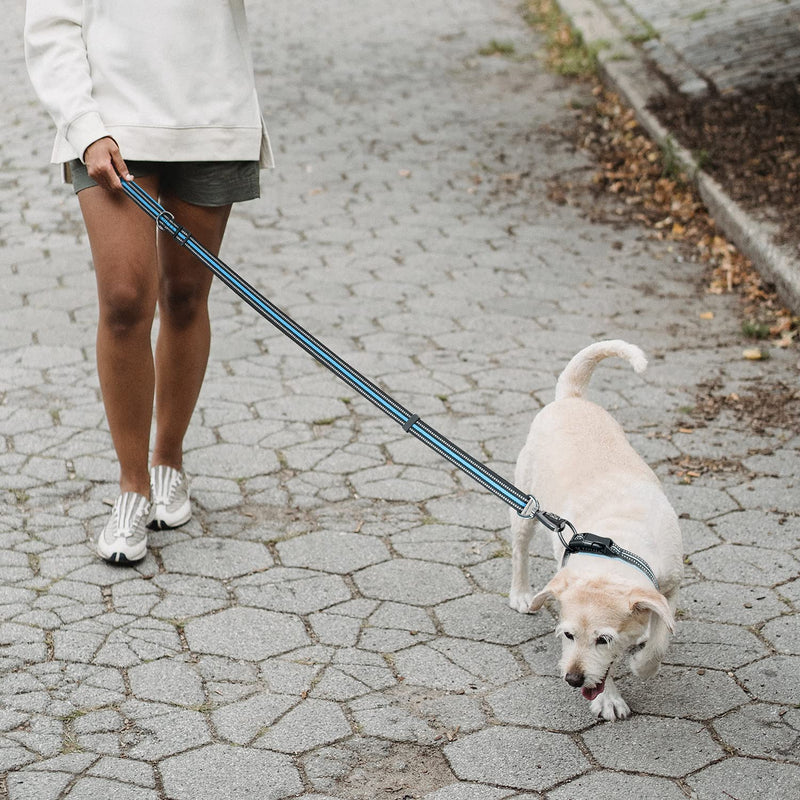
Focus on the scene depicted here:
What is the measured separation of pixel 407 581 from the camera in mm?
4094

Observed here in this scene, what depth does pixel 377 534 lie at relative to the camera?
439 cm

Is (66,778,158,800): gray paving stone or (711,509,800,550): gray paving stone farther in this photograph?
(711,509,800,550): gray paving stone

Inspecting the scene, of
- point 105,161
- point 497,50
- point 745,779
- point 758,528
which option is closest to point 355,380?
point 105,161

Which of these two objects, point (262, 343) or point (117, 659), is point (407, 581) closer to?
point (117, 659)

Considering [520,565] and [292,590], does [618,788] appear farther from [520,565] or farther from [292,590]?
[292,590]

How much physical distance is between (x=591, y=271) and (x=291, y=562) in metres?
3.57

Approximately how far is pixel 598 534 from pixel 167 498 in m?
1.77

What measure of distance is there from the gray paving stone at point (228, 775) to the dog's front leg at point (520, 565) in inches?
39.3

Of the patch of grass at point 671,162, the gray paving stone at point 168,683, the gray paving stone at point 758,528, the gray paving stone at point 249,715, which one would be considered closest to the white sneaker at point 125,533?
the gray paving stone at point 168,683

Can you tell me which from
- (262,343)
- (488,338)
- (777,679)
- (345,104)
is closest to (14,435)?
(262,343)

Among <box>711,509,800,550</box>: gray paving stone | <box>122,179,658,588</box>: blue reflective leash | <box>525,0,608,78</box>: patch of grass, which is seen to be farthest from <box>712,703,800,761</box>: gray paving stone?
<box>525,0,608,78</box>: patch of grass

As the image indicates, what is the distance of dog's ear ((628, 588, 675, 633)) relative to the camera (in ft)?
9.45

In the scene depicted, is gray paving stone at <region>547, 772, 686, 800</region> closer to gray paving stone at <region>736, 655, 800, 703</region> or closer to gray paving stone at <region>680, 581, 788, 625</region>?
gray paving stone at <region>736, 655, 800, 703</region>

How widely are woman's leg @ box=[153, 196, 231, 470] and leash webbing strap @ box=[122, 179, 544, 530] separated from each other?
0.50 feet
